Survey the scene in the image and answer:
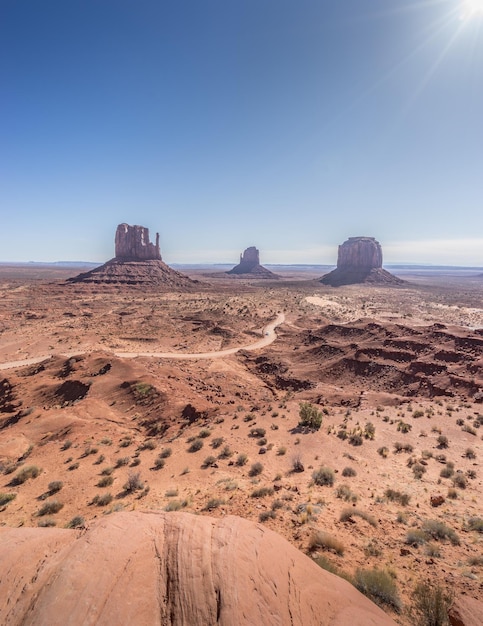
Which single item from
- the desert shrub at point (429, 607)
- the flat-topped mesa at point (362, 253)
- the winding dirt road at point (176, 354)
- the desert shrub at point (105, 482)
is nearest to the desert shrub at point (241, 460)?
the desert shrub at point (105, 482)

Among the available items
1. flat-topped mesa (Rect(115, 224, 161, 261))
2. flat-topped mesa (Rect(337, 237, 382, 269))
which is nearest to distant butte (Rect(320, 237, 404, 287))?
flat-topped mesa (Rect(337, 237, 382, 269))

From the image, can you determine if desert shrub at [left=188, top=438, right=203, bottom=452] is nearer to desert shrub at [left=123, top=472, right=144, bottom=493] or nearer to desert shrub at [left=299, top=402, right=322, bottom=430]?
desert shrub at [left=123, top=472, right=144, bottom=493]

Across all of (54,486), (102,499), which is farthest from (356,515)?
(54,486)

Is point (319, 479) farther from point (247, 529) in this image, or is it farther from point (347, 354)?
point (347, 354)

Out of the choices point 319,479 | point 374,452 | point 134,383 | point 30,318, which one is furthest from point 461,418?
point 30,318

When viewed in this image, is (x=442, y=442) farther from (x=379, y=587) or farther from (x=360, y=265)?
(x=360, y=265)

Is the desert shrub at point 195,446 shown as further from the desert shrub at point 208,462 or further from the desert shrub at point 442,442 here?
the desert shrub at point 442,442
